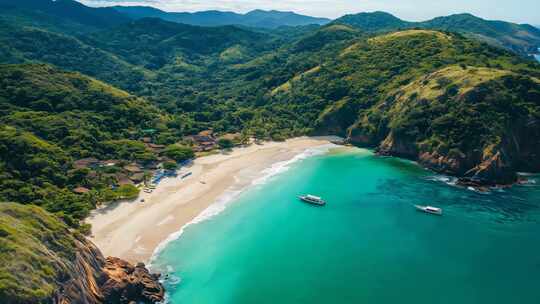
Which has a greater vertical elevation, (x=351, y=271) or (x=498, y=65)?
(x=498, y=65)

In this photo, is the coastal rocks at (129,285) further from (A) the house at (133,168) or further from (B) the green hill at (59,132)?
(A) the house at (133,168)

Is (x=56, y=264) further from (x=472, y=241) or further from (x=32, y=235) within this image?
(x=472, y=241)

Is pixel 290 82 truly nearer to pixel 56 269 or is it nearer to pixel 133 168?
pixel 133 168

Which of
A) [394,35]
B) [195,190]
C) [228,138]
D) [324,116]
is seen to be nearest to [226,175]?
[195,190]

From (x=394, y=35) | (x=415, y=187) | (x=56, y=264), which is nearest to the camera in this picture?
(x=56, y=264)

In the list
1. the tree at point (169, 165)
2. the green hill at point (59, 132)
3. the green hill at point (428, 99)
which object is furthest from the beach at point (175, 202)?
the green hill at point (428, 99)

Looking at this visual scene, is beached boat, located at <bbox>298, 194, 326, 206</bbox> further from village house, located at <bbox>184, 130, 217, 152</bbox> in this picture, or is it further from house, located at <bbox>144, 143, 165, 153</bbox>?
house, located at <bbox>144, 143, 165, 153</bbox>
